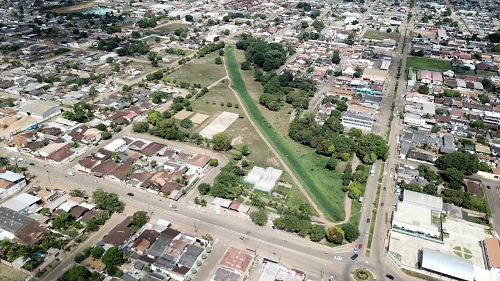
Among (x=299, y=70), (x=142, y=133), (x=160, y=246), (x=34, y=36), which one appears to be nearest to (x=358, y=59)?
(x=299, y=70)

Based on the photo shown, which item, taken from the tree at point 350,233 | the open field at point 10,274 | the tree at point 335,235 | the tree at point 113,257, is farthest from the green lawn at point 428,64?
the open field at point 10,274

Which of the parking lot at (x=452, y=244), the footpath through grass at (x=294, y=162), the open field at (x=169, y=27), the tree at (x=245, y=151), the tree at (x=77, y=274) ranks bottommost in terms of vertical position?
the parking lot at (x=452, y=244)

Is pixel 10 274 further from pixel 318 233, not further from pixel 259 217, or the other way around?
pixel 318 233

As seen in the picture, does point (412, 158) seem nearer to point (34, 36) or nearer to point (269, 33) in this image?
point (269, 33)

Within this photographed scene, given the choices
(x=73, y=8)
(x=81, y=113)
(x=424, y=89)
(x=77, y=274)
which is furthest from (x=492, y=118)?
(x=73, y=8)

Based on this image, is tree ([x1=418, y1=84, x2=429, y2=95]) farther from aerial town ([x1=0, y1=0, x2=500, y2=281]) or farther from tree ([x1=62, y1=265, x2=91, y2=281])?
tree ([x1=62, y1=265, x2=91, y2=281])

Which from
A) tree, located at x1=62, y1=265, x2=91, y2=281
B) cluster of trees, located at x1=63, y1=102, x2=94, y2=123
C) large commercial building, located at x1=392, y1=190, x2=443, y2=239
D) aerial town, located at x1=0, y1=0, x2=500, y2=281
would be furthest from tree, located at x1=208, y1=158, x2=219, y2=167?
cluster of trees, located at x1=63, y1=102, x2=94, y2=123

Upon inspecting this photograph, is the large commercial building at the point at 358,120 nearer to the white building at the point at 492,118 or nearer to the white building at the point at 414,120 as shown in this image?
the white building at the point at 414,120
